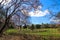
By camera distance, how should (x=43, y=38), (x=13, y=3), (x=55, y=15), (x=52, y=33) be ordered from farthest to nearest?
(x=52, y=33) → (x=43, y=38) → (x=13, y=3) → (x=55, y=15)

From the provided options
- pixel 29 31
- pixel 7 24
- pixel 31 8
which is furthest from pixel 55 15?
pixel 29 31

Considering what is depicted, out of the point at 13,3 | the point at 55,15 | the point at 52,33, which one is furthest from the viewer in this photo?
the point at 52,33

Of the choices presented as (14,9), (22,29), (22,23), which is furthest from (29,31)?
(14,9)

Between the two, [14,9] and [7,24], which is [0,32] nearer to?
[7,24]

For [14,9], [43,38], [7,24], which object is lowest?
[43,38]

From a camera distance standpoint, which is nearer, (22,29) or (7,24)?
(7,24)

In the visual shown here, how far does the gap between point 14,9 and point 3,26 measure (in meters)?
2.31

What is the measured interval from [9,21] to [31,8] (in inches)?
105

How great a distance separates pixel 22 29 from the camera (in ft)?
82.8

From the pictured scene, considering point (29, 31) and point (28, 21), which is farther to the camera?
point (29, 31)

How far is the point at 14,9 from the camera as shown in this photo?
886 inches

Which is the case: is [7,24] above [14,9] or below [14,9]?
below

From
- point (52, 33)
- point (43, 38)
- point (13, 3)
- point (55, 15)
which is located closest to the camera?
point (55, 15)

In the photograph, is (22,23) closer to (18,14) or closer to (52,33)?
(18,14)
